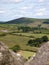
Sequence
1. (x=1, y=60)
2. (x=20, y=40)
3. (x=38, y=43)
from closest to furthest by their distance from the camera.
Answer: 1. (x=1, y=60)
2. (x=38, y=43)
3. (x=20, y=40)

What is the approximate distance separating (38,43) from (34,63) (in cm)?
14520

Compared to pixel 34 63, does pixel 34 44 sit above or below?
below

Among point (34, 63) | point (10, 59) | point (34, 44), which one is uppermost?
point (10, 59)

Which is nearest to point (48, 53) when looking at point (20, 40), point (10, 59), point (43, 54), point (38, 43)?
point (43, 54)

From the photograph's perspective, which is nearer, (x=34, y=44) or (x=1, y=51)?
(x=1, y=51)

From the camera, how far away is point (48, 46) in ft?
65.5

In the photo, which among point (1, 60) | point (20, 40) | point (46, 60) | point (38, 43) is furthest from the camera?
point (20, 40)

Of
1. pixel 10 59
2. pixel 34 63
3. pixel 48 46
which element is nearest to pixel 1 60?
pixel 10 59

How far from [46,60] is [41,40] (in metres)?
155

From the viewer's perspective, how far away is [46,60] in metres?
18.8

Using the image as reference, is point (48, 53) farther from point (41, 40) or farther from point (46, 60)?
point (41, 40)

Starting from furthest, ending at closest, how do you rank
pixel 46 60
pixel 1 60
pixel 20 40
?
pixel 20 40
pixel 46 60
pixel 1 60

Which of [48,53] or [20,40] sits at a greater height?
[48,53]

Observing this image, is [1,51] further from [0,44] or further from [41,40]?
[41,40]
